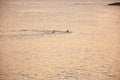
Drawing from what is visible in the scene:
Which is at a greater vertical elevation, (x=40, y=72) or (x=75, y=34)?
(x=75, y=34)

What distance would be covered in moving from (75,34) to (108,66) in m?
4.43

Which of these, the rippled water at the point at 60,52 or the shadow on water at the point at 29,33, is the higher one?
the shadow on water at the point at 29,33

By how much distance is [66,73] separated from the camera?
266 inches

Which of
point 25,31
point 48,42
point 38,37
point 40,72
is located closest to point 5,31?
point 25,31

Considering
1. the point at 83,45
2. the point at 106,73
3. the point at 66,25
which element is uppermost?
the point at 66,25

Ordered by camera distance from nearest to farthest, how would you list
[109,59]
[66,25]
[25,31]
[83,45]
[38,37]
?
1. [109,59]
2. [83,45]
3. [38,37]
4. [25,31]
5. [66,25]

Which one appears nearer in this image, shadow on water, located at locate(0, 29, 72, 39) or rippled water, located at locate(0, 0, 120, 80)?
rippled water, located at locate(0, 0, 120, 80)

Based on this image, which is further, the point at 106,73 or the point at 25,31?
the point at 25,31

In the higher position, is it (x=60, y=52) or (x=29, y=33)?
(x=29, y=33)

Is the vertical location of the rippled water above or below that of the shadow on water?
below

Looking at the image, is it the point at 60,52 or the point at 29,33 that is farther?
the point at 29,33

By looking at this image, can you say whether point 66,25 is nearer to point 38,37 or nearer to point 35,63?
point 38,37

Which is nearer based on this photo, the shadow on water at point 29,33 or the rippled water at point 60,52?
the rippled water at point 60,52

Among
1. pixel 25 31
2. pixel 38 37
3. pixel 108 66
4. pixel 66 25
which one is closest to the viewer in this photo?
pixel 108 66
